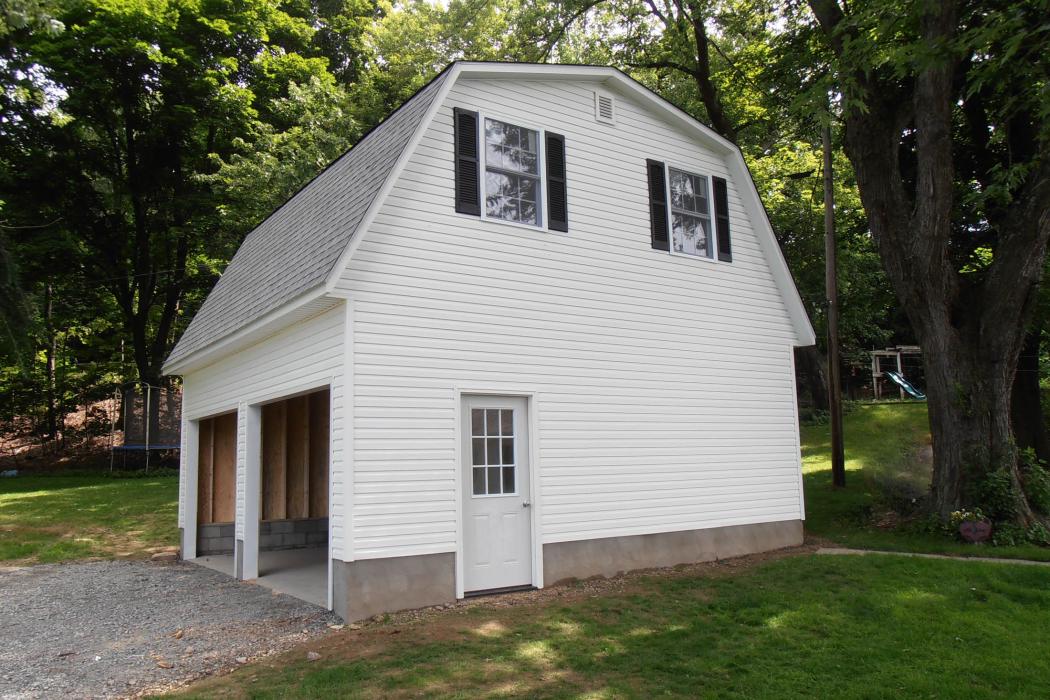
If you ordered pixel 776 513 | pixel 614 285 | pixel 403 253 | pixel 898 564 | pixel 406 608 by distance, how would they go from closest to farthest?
pixel 406 608 < pixel 403 253 < pixel 898 564 < pixel 614 285 < pixel 776 513

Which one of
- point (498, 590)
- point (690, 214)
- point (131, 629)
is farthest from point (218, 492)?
point (690, 214)

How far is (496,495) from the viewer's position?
26.4 ft

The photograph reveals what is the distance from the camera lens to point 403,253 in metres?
7.66

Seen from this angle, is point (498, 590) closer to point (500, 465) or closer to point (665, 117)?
point (500, 465)

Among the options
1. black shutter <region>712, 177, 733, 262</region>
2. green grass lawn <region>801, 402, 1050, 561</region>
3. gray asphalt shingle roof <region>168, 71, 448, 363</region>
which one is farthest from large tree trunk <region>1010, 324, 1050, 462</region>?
gray asphalt shingle roof <region>168, 71, 448, 363</region>

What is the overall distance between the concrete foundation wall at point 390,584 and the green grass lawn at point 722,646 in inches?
13.0

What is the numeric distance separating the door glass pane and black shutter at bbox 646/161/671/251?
3.76m

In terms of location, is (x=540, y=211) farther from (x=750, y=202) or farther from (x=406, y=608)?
(x=406, y=608)

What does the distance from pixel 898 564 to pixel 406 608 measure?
5.68 meters

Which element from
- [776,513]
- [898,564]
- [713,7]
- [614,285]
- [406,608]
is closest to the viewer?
[406,608]

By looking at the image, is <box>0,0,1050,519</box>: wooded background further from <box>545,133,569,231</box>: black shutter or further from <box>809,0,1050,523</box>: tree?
<box>545,133,569,231</box>: black shutter

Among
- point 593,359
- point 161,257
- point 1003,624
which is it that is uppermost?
point 161,257

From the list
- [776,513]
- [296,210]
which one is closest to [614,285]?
[776,513]

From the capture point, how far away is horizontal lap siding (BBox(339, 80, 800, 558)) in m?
7.39
